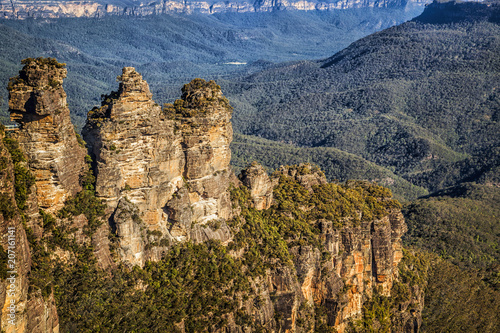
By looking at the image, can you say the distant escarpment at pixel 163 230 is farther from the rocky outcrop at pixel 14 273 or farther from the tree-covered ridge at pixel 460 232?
the tree-covered ridge at pixel 460 232

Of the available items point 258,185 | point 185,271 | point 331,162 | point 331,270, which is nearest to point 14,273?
point 185,271

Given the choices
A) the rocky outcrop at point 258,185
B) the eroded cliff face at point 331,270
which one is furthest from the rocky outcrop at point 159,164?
the eroded cliff face at point 331,270

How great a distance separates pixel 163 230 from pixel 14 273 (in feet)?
52.7

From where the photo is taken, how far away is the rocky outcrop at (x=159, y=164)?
41.3 metres

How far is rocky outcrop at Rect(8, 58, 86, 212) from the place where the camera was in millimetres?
36250

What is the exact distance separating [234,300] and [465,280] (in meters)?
46.1

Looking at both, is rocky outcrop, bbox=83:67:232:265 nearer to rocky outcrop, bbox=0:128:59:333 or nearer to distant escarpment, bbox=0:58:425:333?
distant escarpment, bbox=0:58:425:333

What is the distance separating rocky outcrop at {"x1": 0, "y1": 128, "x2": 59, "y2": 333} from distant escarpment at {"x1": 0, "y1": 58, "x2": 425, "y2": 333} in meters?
0.11

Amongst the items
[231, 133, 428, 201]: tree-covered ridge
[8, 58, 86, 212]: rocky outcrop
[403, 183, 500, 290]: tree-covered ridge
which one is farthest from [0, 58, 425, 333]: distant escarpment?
[231, 133, 428, 201]: tree-covered ridge

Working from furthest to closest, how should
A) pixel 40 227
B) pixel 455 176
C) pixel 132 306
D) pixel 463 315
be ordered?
1. pixel 455 176
2. pixel 463 315
3. pixel 132 306
4. pixel 40 227

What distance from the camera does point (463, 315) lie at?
242ft

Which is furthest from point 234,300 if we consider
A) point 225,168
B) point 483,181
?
point 483,181

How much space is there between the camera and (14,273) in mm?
30156

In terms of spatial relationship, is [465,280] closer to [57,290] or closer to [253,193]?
[253,193]
